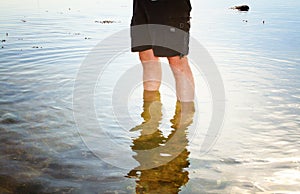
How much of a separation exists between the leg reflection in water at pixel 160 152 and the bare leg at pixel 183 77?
104 mm

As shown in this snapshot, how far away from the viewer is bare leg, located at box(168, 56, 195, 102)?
4.14m

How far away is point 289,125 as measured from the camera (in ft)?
12.4

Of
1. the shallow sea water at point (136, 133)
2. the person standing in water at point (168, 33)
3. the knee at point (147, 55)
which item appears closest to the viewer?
the shallow sea water at point (136, 133)

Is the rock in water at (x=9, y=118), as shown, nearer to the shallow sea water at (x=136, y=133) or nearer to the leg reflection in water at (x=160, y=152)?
the shallow sea water at (x=136, y=133)

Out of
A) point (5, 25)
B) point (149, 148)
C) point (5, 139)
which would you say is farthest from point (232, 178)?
point (5, 25)

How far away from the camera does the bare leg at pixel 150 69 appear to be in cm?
457

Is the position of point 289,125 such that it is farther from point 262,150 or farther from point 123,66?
point 123,66

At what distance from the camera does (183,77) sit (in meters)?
4.19

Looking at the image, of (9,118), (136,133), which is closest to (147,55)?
(136,133)

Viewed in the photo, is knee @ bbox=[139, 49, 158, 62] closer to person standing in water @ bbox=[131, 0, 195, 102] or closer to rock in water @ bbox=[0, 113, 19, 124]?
person standing in water @ bbox=[131, 0, 195, 102]

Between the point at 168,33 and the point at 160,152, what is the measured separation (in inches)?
55.5

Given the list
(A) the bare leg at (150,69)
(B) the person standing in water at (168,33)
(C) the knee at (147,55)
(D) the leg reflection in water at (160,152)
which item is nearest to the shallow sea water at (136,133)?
(D) the leg reflection in water at (160,152)

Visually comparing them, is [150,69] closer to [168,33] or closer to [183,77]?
[183,77]

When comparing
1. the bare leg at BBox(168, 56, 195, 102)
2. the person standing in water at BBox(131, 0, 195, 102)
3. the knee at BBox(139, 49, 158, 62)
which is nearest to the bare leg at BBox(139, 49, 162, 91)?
the knee at BBox(139, 49, 158, 62)
